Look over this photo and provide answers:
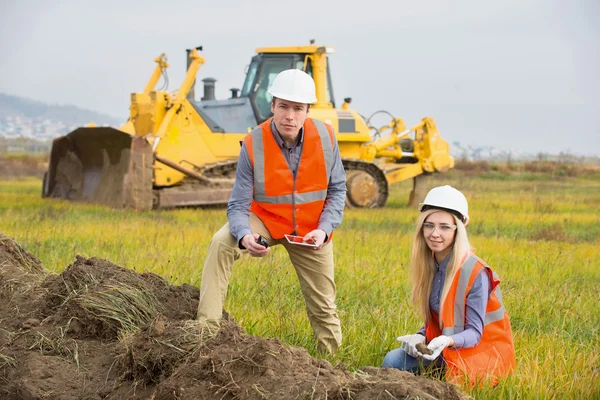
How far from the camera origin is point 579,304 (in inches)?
264

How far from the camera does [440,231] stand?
433cm

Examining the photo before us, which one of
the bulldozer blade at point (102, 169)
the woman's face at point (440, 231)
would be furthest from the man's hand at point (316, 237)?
the bulldozer blade at point (102, 169)

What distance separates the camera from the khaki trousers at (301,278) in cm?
471

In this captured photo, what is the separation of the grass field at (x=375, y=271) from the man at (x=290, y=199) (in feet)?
1.67

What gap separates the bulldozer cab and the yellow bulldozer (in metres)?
0.02

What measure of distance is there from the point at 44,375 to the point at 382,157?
48.4ft

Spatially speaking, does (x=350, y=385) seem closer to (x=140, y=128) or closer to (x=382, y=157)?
(x=140, y=128)

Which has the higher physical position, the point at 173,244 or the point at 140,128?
the point at 140,128

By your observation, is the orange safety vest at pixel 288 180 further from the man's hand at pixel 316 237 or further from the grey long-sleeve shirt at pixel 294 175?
the man's hand at pixel 316 237

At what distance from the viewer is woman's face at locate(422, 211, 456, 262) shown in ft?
14.2

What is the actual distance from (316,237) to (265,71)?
11038 mm

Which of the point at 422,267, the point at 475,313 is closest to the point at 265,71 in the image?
the point at 422,267

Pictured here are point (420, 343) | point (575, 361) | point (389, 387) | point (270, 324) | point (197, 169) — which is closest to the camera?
point (389, 387)

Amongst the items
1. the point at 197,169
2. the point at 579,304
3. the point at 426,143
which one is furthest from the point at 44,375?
the point at 426,143
